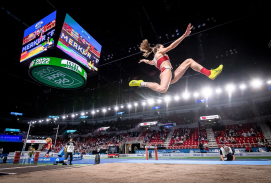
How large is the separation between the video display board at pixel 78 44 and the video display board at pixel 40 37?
491 mm

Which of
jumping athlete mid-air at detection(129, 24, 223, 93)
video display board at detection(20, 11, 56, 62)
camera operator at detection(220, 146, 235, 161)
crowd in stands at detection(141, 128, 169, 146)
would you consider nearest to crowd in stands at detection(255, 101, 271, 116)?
crowd in stands at detection(141, 128, 169, 146)

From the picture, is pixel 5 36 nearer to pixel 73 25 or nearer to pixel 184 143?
pixel 73 25

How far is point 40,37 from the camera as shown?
6.83m

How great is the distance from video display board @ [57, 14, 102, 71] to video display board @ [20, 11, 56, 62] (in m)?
0.49

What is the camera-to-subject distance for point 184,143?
19.9 meters

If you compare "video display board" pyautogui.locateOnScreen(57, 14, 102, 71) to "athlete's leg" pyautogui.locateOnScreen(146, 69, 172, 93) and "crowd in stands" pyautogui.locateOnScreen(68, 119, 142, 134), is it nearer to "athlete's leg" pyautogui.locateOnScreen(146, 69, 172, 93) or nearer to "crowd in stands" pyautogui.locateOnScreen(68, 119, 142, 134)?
"athlete's leg" pyautogui.locateOnScreen(146, 69, 172, 93)

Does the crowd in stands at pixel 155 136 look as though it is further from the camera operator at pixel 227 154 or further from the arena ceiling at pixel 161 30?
the camera operator at pixel 227 154

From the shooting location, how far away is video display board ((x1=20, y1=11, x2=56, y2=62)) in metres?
6.45

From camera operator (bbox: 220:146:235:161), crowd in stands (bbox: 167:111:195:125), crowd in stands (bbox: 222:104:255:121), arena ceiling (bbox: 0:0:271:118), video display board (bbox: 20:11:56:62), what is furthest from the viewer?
crowd in stands (bbox: 167:111:195:125)

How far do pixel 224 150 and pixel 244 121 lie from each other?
55.5ft

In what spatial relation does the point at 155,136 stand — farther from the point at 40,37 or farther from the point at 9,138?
the point at 9,138

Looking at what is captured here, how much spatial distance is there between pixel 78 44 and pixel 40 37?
175 cm

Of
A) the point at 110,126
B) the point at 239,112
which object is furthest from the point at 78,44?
the point at 110,126

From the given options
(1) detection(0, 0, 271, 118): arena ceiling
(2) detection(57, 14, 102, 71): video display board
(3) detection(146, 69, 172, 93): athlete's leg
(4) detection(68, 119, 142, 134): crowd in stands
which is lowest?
(3) detection(146, 69, 172, 93): athlete's leg
